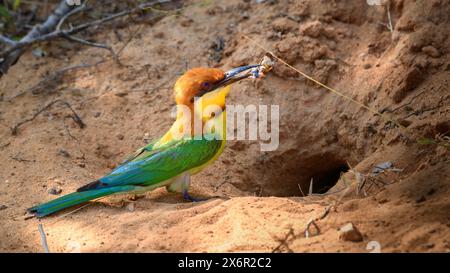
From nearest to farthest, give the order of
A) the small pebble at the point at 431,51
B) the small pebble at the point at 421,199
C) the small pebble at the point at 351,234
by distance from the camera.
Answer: the small pebble at the point at 351,234
the small pebble at the point at 421,199
the small pebble at the point at 431,51

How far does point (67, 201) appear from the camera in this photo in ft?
12.2

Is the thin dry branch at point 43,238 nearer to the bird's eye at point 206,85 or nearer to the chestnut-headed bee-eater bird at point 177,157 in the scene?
the chestnut-headed bee-eater bird at point 177,157

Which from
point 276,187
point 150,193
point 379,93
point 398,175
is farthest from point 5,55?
point 398,175

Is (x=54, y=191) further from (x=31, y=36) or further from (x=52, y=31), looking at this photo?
(x=52, y=31)

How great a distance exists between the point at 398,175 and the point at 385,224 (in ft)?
2.66

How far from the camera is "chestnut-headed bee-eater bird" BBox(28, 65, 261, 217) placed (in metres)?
3.78

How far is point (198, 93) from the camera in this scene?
163 inches

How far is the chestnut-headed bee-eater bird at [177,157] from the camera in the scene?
12.4 feet

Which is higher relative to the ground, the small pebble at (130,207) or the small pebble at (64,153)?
the small pebble at (64,153)

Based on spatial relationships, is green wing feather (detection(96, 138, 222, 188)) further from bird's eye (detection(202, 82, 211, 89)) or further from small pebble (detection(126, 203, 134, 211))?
bird's eye (detection(202, 82, 211, 89))

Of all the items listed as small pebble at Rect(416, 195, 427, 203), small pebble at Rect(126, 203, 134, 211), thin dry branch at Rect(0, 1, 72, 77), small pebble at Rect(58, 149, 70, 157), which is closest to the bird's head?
small pebble at Rect(126, 203, 134, 211)

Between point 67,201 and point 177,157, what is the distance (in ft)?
2.38

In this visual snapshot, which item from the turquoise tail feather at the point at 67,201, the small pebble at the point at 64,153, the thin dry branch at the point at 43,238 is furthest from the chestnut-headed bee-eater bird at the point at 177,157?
the small pebble at the point at 64,153

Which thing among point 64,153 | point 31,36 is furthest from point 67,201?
point 31,36
